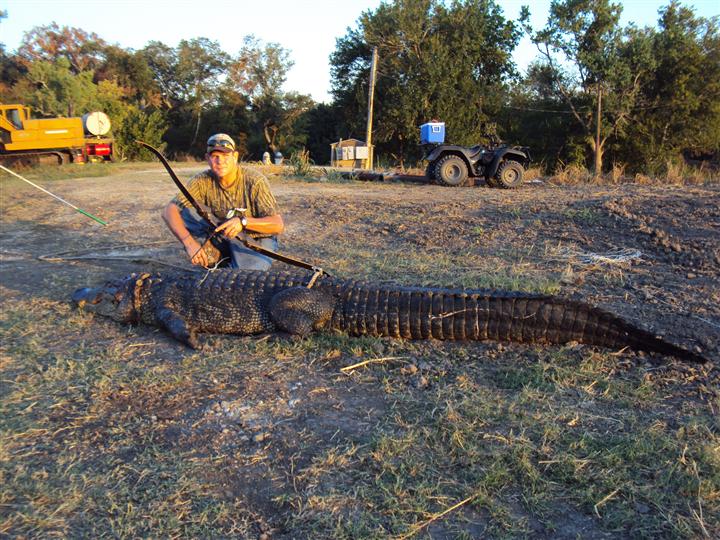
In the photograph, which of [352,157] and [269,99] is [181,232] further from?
[269,99]

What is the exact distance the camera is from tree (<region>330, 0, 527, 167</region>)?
26.7 meters

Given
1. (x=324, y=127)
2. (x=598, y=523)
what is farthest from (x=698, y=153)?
(x=598, y=523)

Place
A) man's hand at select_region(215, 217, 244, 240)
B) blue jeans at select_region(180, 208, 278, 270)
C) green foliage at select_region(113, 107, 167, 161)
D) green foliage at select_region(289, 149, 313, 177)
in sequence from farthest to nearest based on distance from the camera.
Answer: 1. green foliage at select_region(113, 107, 167, 161)
2. green foliage at select_region(289, 149, 313, 177)
3. blue jeans at select_region(180, 208, 278, 270)
4. man's hand at select_region(215, 217, 244, 240)

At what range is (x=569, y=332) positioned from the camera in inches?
131

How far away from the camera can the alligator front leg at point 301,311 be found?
3719mm

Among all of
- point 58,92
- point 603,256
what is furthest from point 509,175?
point 58,92

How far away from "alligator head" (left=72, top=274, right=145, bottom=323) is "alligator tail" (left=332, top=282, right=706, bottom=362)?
1661 mm

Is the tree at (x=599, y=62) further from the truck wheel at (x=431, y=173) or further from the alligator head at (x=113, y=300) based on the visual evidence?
the alligator head at (x=113, y=300)

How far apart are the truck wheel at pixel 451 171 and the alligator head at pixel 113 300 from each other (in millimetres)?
8556

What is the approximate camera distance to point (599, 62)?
72.0ft

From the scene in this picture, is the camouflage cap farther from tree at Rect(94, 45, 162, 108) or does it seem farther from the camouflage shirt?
tree at Rect(94, 45, 162, 108)

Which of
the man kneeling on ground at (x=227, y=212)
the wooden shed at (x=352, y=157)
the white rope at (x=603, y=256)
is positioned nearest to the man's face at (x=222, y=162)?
the man kneeling on ground at (x=227, y=212)

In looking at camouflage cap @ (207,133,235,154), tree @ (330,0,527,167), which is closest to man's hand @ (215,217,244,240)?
camouflage cap @ (207,133,235,154)

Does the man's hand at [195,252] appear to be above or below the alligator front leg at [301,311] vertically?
above
